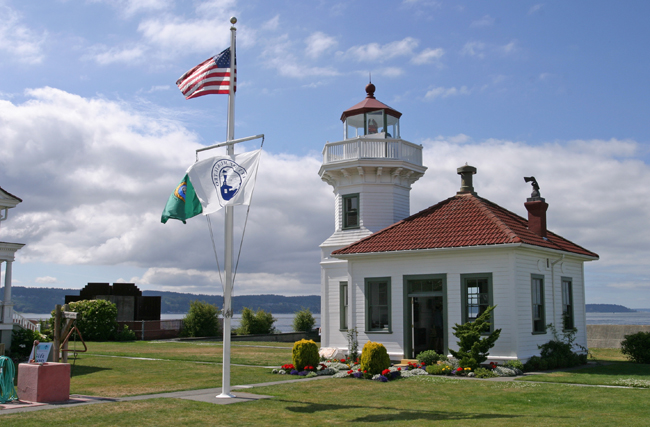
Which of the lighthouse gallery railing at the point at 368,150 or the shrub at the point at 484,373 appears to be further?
the lighthouse gallery railing at the point at 368,150

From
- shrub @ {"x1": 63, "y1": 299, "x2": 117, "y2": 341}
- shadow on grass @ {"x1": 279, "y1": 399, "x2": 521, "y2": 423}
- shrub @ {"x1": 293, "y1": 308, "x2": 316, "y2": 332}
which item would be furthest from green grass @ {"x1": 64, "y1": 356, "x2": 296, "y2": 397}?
shrub @ {"x1": 293, "y1": 308, "x2": 316, "y2": 332}

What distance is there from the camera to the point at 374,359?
16203mm

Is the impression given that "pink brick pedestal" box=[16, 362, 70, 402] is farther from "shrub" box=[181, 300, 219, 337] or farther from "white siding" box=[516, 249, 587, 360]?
"shrub" box=[181, 300, 219, 337]

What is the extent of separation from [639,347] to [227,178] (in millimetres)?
16646

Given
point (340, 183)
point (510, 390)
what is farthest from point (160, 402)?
point (340, 183)

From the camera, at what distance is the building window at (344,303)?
22.6 metres

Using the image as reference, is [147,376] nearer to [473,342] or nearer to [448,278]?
[473,342]

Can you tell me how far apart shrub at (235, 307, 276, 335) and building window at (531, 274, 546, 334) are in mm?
24459

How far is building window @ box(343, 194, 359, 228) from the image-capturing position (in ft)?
77.2

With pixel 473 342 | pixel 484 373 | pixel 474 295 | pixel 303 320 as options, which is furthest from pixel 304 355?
pixel 303 320

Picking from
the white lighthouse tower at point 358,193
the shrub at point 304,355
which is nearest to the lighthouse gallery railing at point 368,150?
the white lighthouse tower at point 358,193

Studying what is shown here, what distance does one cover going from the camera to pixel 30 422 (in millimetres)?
9328

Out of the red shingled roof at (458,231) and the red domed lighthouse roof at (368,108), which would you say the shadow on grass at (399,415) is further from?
the red domed lighthouse roof at (368,108)

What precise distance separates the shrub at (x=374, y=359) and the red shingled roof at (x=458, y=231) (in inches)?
160
